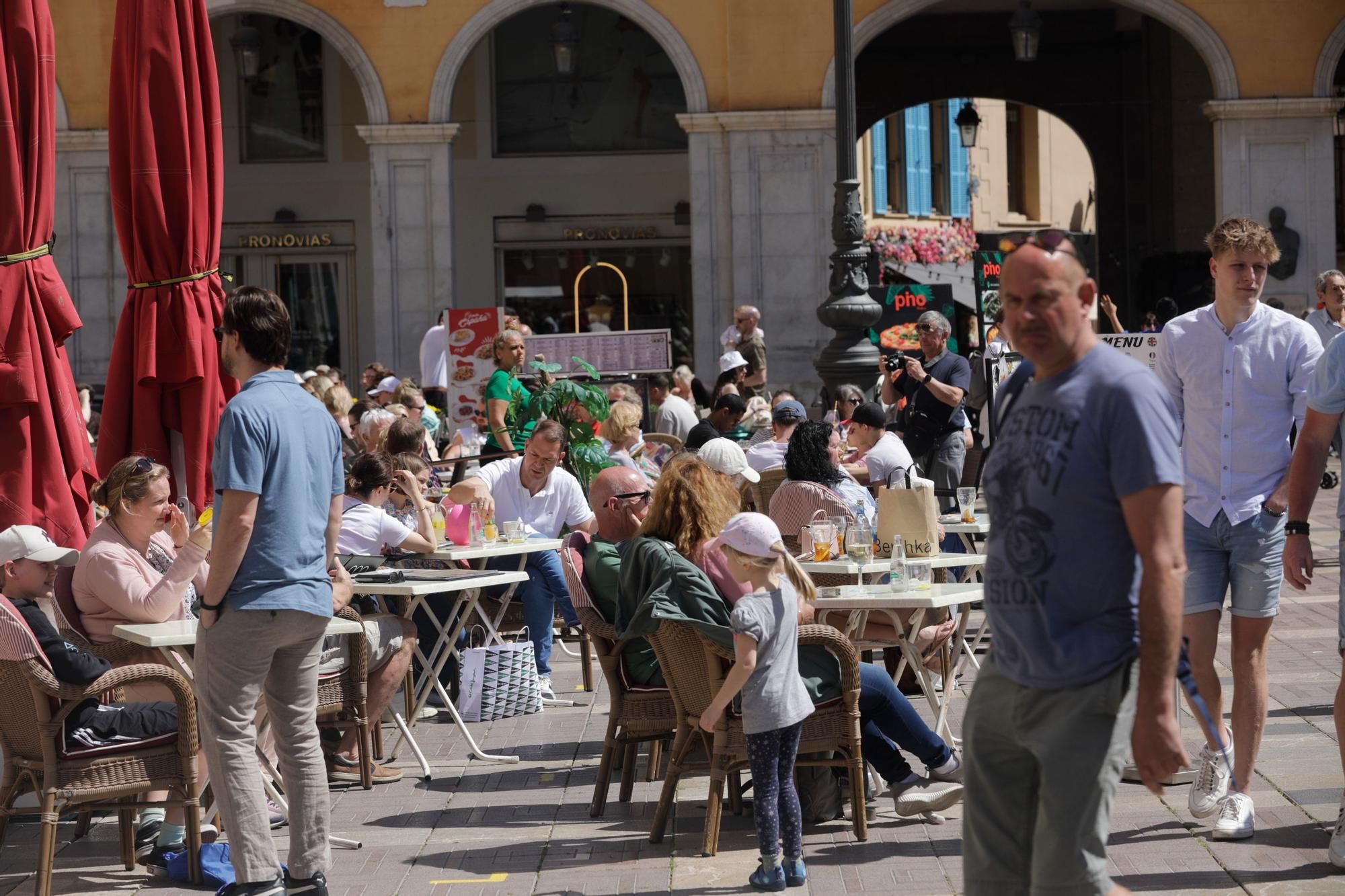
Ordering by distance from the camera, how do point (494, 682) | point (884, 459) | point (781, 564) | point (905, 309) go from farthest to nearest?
point (905, 309)
point (884, 459)
point (494, 682)
point (781, 564)

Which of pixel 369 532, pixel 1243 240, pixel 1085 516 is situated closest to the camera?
pixel 1085 516

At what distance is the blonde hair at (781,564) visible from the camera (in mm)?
5426

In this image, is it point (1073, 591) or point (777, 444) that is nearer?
point (1073, 591)

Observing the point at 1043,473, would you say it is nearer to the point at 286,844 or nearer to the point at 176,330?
the point at 286,844

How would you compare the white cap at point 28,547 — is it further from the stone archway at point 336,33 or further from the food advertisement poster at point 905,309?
the stone archway at point 336,33

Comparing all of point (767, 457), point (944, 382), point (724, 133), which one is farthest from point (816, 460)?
point (724, 133)

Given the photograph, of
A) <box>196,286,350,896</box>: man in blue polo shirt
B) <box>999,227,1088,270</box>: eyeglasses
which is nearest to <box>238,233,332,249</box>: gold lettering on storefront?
<box>196,286,350,896</box>: man in blue polo shirt

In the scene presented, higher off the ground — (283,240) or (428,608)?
(283,240)

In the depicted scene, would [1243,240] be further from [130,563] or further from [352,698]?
[130,563]

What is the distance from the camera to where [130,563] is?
19.6 ft

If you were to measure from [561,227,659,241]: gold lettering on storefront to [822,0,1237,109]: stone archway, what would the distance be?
536 cm

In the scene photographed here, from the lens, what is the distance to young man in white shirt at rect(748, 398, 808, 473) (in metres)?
10.3

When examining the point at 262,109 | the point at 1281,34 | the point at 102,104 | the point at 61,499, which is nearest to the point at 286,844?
the point at 61,499

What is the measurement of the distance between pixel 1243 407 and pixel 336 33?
15136 mm
